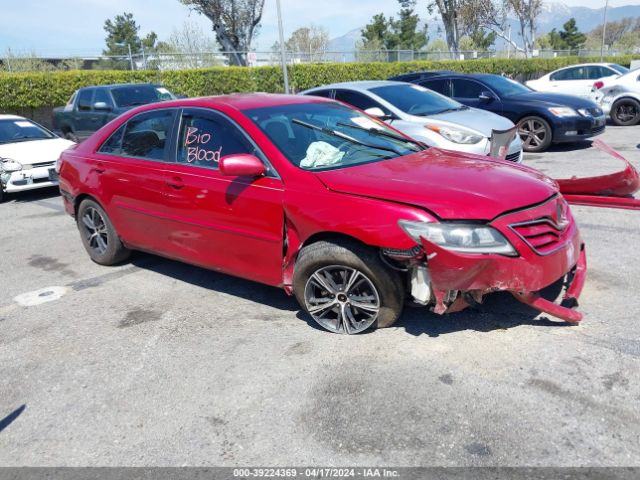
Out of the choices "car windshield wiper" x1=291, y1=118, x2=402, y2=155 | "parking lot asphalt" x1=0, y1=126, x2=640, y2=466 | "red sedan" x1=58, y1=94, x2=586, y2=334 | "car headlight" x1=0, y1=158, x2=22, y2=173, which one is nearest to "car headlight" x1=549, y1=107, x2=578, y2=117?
"parking lot asphalt" x1=0, y1=126, x2=640, y2=466

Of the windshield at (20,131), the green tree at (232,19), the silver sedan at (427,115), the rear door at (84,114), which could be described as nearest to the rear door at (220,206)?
the silver sedan at (427,115)

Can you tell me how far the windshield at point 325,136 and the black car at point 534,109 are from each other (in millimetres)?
6666

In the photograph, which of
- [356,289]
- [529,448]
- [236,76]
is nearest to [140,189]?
[356,289]

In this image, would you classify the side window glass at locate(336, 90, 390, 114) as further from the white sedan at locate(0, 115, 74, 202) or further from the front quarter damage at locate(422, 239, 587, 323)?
the front quarter damage at locate(422, 239, 587, 323)

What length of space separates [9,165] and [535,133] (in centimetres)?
921

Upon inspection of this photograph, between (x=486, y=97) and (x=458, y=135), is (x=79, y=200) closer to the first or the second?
(x=458, y=135)

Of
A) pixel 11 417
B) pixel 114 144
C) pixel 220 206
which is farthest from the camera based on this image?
pixel 114 144

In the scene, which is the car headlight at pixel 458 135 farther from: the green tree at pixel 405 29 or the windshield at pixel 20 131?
the green tree at pixel 405 29

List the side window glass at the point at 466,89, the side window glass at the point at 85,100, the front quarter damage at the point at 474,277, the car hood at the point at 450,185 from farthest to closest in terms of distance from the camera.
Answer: the side window glass at the point at 85,100 → the side window glass at the point at 466,89 → the car hood at the point at 450,185 → the front quarter damage at the point at 474,277

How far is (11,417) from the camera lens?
3.24 meters

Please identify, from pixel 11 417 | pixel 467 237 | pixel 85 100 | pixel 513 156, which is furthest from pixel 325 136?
pixel 85 100

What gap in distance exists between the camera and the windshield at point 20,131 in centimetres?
989

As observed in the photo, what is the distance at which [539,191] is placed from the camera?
12.3ft

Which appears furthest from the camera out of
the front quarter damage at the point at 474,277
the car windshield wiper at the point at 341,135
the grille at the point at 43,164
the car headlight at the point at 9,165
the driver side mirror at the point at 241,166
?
the grille at the point at 43,164
